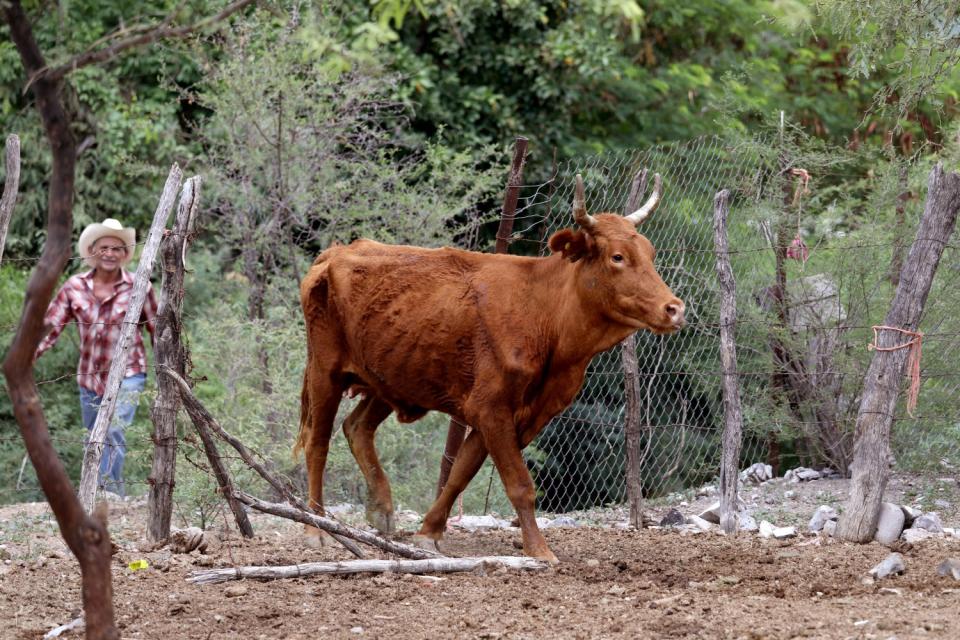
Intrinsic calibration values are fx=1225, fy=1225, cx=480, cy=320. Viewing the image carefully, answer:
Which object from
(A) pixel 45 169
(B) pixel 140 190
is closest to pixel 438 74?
(B) pixel 140 190

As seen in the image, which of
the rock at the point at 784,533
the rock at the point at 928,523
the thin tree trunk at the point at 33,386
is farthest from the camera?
the rock at the point at 784,533

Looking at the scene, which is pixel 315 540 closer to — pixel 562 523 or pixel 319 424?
pixel 319 424

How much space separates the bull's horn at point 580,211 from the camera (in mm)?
6078

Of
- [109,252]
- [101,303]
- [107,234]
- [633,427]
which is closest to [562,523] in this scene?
[633,427]

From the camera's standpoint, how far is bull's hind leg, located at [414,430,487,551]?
6.69 meters

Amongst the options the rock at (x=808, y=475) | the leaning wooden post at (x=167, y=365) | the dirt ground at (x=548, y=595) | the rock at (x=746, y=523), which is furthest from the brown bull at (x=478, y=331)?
the rock at (x=808, y=475)

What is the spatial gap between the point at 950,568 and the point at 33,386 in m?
4.08

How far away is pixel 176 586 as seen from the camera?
18.9 ft

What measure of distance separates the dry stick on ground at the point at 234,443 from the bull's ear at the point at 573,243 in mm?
1829

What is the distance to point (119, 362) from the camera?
6.75m

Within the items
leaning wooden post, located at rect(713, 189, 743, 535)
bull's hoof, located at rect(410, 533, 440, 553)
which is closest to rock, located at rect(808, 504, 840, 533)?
leaning wooden post, located at rect(713, 189, 743, 535)

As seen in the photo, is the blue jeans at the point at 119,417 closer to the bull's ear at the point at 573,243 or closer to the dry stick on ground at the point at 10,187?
the dry stick on ground at the point at 10,187

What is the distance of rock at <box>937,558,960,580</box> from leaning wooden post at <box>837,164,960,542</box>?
3.70 feet

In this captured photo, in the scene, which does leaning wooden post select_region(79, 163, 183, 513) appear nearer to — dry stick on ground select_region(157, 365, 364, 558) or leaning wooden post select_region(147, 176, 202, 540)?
leaning wooden post select_region(147, 176, 202, 540)
